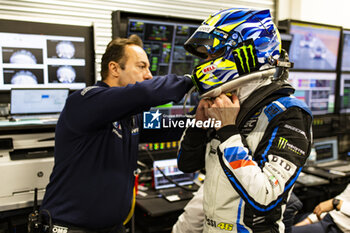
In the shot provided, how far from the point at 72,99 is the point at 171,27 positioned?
4.69 ft

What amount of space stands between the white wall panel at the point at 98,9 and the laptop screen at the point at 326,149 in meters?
2.17

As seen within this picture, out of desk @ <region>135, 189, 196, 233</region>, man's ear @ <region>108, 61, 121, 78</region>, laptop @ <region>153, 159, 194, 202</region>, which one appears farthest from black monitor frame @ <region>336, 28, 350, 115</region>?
man's ear @ <region>108, 61, 121, 78</region>

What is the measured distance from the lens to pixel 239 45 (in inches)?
44.5

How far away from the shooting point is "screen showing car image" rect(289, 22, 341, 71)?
3452mm

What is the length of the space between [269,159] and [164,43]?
1.89m

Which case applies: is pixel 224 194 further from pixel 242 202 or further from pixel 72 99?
pixel 72 99

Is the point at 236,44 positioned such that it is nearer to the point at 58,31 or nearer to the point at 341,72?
the point at 58,31

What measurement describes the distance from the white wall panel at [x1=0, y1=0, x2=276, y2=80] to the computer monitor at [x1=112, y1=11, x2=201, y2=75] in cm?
59

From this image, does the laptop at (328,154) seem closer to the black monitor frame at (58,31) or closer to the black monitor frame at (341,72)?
the black monitor frame at (341,72)

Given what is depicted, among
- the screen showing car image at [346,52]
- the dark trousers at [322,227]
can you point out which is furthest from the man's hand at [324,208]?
the screen showing car image at [346,52]

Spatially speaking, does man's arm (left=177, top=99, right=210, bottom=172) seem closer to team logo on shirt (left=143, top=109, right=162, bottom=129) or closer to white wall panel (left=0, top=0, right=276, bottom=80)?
team logo on shirt (left=143, top=109, right=162, bottom=129)

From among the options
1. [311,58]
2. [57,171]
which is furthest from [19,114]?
A: [311,58]

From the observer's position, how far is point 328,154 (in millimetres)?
3729

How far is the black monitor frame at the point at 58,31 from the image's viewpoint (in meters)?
2.21
